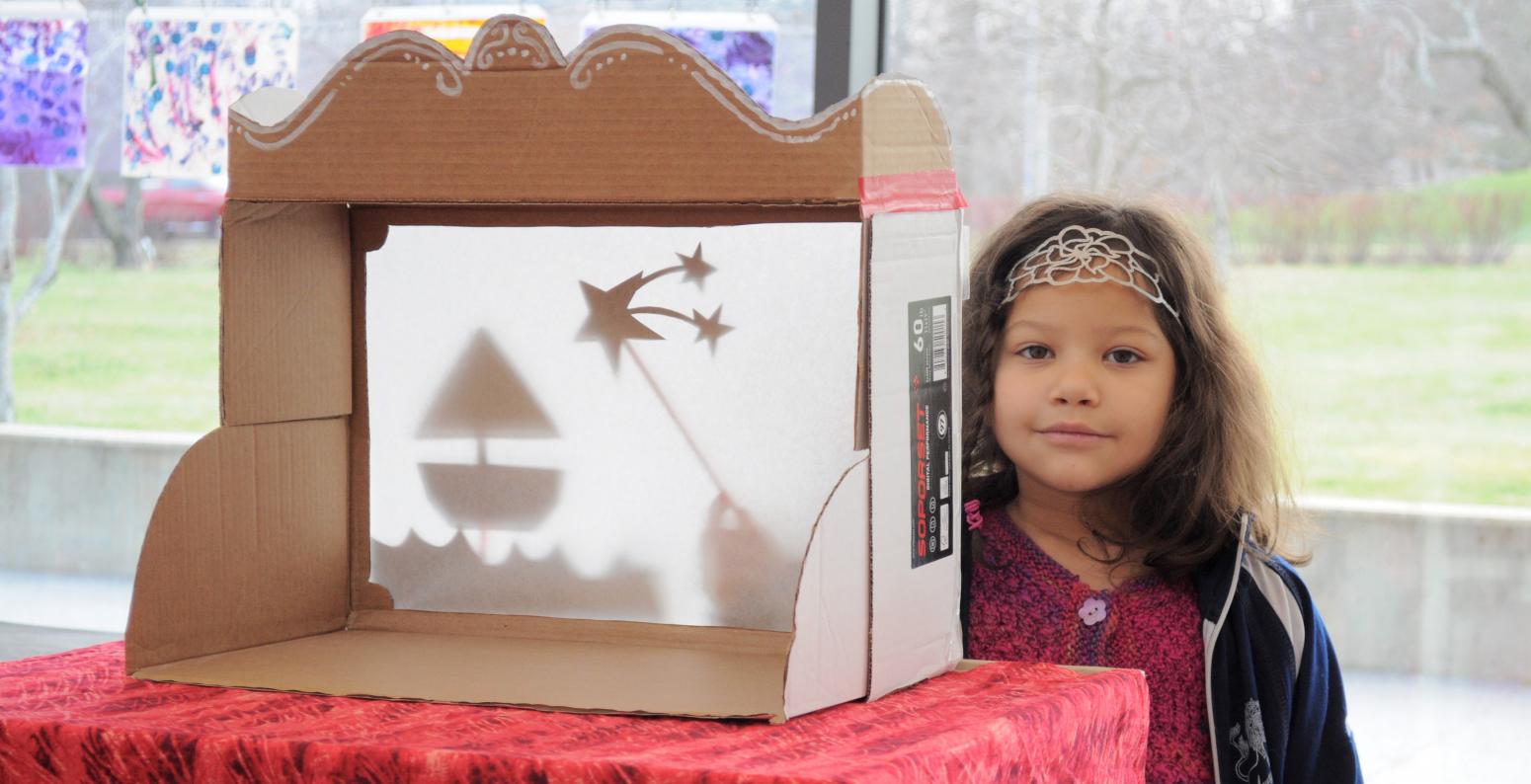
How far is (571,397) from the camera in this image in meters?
1.03

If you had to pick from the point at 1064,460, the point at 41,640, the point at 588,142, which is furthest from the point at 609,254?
the point at 41,640

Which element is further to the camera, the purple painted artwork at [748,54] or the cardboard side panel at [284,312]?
the purple painted artwork at [748,54]

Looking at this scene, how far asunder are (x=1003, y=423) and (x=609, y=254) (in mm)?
306

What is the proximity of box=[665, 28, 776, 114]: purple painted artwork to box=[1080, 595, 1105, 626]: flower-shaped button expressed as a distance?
906 mm

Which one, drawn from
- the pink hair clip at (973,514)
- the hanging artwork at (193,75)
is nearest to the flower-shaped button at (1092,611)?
the pink hair clip at (973,514)

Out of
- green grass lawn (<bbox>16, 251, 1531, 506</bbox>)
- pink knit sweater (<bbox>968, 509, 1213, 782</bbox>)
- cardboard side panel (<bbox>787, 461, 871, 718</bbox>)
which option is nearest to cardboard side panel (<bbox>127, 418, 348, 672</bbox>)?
cardboard side panel (<bbox>787, 461, 871, 718</bbox>)

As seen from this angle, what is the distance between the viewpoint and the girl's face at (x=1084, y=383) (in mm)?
1056

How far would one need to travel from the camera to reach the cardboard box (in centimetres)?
76

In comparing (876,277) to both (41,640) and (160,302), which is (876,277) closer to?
(41,640)

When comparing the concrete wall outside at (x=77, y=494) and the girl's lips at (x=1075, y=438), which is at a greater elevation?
the girl's lips at (x=1075, y=438)

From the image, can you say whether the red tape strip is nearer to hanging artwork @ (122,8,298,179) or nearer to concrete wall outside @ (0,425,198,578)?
hanging artwork @ (122,8,298,179)

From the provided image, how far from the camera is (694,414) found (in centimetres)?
100

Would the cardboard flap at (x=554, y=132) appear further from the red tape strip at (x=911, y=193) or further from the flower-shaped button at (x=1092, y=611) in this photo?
the flower-shaped button at (x=1092, y=611)

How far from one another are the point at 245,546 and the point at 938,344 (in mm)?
446
